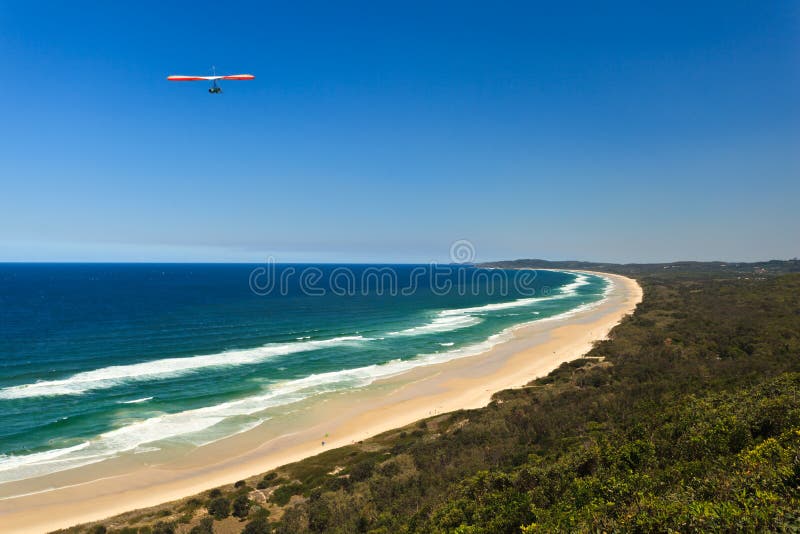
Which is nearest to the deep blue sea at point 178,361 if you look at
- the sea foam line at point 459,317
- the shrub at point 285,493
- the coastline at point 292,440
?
the sea foam line at point 459,317

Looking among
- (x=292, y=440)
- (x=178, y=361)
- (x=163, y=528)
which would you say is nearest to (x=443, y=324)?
(x=178, y=361)

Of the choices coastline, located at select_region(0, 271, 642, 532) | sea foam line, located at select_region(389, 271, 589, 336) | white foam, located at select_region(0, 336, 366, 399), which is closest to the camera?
coastline, located at select_region(0, 271, 642, 532)

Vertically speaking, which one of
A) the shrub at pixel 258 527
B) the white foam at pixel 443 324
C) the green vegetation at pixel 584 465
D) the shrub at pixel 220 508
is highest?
the green vegetation at pixel 584 465

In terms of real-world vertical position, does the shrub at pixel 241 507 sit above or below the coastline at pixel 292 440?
above

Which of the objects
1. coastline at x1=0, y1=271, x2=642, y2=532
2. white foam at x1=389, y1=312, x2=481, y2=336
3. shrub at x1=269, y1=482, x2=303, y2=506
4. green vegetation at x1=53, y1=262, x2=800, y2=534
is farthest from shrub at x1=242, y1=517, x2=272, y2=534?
white foam at x1=389, y1=312, x2=481, y2=336

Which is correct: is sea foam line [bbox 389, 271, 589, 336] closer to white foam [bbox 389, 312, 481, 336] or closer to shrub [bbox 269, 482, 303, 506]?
white foam [bbox 389, 312, 481, 336]

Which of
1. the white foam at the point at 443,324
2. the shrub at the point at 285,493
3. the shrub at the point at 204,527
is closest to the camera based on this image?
the shrub at the point at 204,527

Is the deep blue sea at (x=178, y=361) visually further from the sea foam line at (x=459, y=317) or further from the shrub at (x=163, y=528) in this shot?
the shrub at (x=163, y=528)
